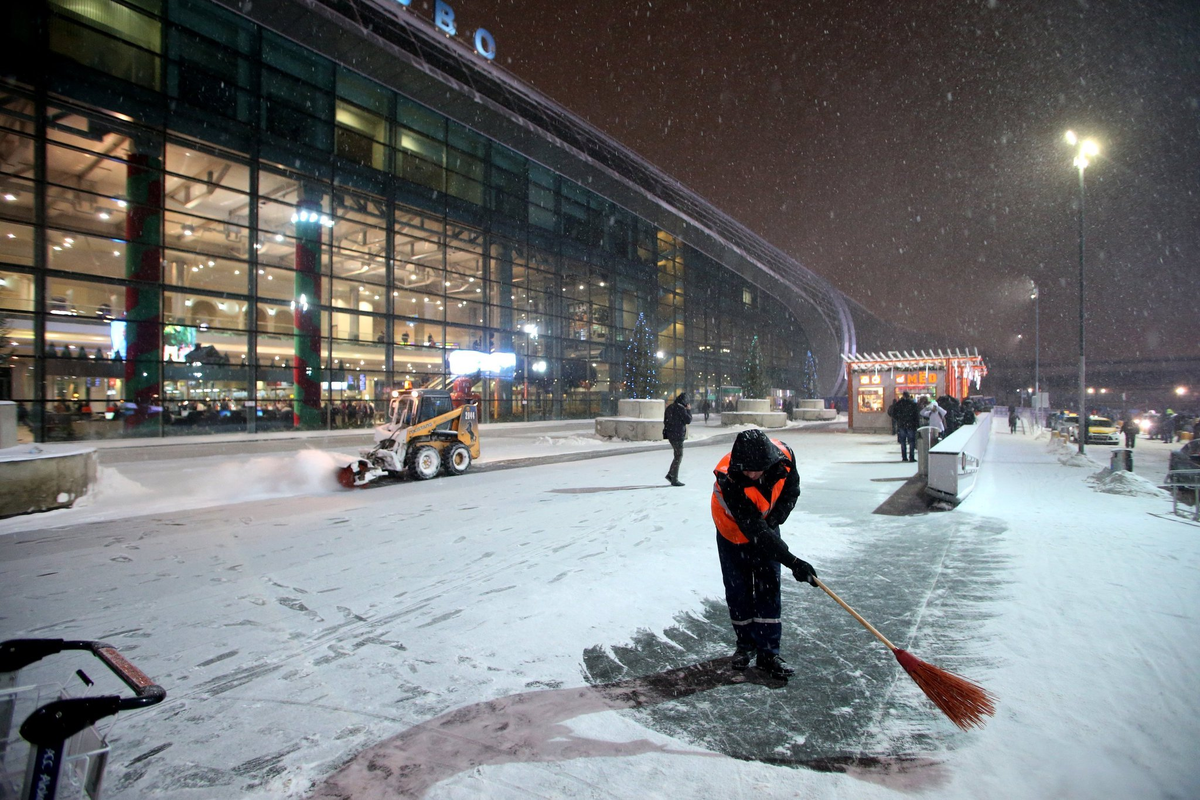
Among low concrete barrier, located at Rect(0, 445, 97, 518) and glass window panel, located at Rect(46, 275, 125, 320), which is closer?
low concrete barrier, located at Rect(0, 445, 97, 518)

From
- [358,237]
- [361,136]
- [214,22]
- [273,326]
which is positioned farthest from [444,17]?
[273,326]

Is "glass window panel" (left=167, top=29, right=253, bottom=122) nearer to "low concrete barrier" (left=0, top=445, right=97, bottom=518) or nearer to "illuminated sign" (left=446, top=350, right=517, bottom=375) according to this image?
"illuminated sign" (left=446, top=350, right=517, bottom=375)

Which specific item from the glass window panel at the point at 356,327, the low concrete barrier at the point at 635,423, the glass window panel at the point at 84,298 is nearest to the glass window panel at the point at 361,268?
the glass window panel at the point at 356,327

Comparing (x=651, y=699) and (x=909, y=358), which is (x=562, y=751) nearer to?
(x=651, y=699)

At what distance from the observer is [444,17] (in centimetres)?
3039

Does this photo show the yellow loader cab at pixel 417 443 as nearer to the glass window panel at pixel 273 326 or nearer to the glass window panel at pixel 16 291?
the glass window panel at pixel 273 326

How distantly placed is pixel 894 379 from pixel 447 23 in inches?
1189

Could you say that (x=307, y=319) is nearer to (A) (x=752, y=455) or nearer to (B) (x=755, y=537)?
(A) (x=752, y=455)

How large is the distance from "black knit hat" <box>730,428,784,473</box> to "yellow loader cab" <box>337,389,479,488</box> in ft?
30.7

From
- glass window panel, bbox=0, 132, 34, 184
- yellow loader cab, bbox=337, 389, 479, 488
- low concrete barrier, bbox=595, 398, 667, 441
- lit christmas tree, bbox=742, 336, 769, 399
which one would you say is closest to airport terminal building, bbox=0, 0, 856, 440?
glass window panel, bbox=0, 132, 34, 184

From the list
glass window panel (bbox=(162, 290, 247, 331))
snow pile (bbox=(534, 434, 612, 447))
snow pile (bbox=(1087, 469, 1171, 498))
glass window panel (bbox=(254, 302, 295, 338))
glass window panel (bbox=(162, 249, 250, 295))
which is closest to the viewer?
snow pile (bbox=(1087, 469, 1171, 498))

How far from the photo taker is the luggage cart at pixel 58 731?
1407mm

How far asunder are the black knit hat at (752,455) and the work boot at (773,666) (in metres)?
1.22

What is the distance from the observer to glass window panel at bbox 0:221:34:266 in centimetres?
1812
